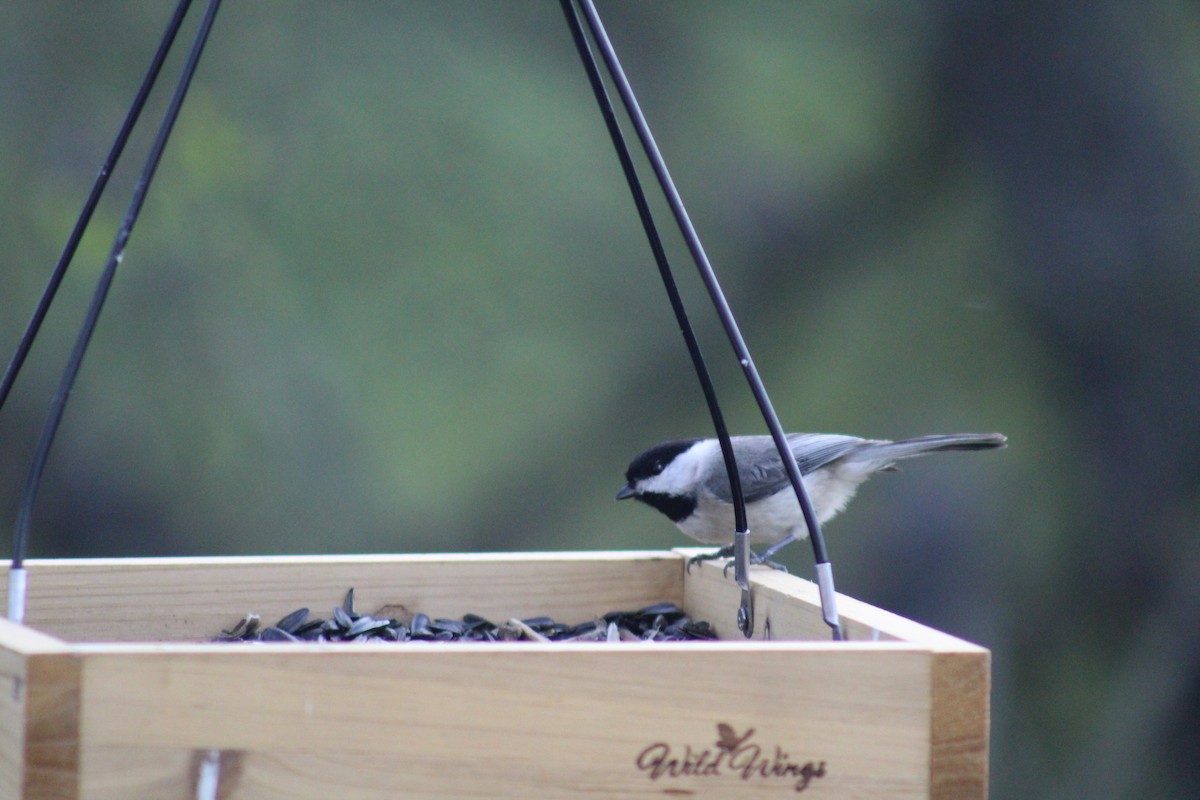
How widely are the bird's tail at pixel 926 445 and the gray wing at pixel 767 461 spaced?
0.04 m

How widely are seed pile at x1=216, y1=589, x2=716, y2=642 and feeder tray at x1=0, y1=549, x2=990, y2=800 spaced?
1.84ft

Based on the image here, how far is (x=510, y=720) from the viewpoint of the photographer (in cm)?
125

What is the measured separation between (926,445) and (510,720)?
187cm

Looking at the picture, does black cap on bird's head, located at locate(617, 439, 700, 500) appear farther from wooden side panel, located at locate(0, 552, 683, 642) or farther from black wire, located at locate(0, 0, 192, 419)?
black wire, located at locate(0, 0, 192, 419)

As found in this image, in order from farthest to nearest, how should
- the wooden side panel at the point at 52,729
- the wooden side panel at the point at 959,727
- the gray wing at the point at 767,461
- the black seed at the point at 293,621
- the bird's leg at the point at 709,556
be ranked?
the gray wing at the point at 767,461
the bird's leg at the point at 709,556
the black seed at the point at 293,621
the wooden side panel at the point at 959,727
the wooden side panel at the point at 52,729

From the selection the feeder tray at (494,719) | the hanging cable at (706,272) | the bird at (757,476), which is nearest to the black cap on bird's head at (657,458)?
the bird at (757,476)

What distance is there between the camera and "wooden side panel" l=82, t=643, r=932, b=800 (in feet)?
3.94

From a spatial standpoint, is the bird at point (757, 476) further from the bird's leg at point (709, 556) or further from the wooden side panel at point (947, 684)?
the wooden side panel at point (947, 684)

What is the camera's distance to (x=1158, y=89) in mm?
3953

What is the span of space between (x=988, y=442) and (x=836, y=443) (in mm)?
397

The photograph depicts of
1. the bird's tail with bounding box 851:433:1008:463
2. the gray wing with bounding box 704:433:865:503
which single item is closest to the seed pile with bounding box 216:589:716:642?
the gray wing with bounding box 704:433:865:503

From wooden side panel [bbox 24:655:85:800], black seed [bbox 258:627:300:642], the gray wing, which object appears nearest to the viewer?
wooden side panel [bbox 24:655:85:800]

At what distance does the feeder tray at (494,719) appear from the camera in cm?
119

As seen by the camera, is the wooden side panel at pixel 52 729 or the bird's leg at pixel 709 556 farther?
the bird's leg at pixel 709 556
